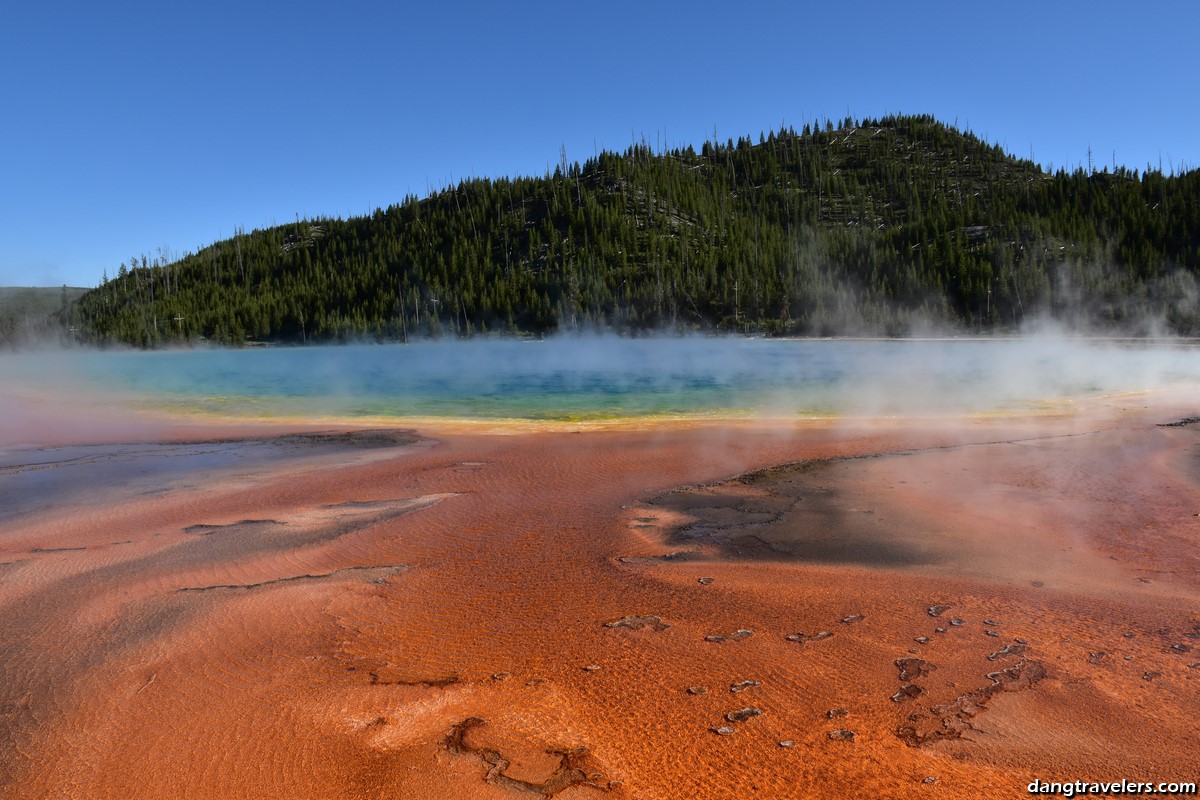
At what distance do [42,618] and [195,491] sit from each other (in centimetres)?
550

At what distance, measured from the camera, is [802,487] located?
11016 mm

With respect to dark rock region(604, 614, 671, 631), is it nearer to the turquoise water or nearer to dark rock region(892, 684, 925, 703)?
dark rock region(892, 684, 925, 703)

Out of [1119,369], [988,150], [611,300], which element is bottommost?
[1119,369]

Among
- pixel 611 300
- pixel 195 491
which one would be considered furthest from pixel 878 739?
pixel 611 300

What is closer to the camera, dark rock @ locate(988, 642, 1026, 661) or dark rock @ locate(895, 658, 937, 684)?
dark rock @ locate(895, 658, 937, 684)

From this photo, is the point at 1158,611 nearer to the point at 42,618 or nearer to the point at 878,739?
the point at 878,739

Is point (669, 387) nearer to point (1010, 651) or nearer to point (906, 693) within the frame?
point (1010, 651)

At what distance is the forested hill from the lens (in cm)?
9731

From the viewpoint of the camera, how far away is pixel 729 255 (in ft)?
388

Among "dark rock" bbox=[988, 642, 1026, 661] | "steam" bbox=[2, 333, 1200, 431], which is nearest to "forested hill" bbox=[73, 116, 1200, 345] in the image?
"steam" bbox=[2, 333, 1200, 431]

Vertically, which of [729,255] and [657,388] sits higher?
[729,255]

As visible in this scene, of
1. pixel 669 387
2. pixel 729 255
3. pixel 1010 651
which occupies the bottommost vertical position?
pixel 1010 651

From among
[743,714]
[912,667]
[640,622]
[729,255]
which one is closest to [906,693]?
[912,667]

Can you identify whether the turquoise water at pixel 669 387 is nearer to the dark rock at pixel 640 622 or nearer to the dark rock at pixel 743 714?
the dark rock at pixel 640 622
